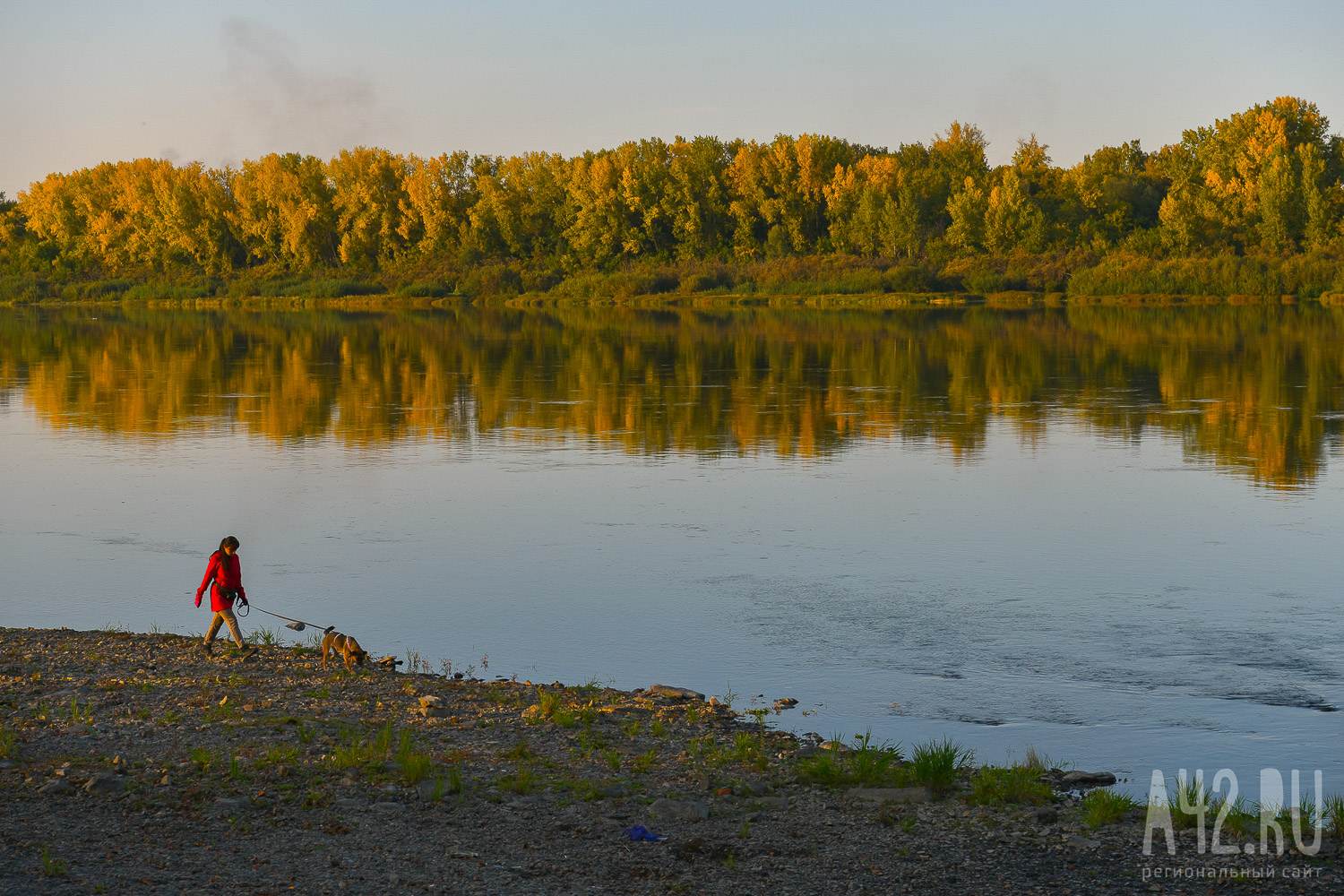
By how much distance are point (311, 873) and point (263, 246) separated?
5602 inches

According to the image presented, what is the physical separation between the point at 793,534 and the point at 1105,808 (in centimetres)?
867

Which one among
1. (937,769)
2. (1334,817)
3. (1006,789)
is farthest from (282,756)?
(1334,817)

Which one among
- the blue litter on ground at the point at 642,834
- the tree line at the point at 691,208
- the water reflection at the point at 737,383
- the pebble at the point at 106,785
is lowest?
the blue litter on ground at the point at 642,834

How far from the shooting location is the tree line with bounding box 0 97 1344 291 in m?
100

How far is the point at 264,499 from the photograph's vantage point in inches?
763

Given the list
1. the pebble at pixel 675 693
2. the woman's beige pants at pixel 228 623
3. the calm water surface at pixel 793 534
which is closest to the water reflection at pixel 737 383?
the calm water surface at pixel 793 534

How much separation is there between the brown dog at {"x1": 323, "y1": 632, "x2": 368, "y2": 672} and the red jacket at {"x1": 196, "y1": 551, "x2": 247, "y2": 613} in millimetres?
1018

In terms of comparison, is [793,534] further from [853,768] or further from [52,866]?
[52,866]

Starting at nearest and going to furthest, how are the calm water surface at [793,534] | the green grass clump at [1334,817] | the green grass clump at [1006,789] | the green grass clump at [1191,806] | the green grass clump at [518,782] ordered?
1. the green grass clump at [1334,817]
2. the green grass clump at [1191,806]
3. the green grass clump at [1006,789]
4. the green grass clump at [518,782]
5. the calm water surface at [793,534]

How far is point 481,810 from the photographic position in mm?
8133

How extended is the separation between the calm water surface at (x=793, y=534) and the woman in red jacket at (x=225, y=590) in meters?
1.30

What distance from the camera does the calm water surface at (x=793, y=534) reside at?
430 inches

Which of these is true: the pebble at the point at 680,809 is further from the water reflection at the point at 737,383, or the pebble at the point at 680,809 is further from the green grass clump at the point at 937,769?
the water reflection at the point at 737,383

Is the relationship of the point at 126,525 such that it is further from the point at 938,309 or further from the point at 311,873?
the point at 938,309
